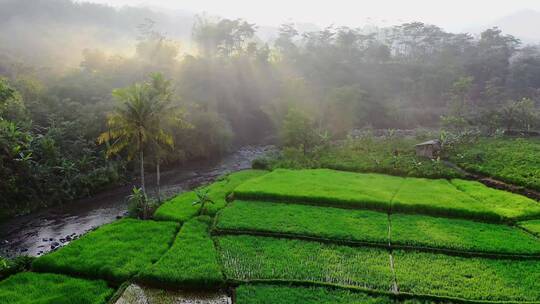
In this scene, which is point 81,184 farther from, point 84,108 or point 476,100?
point 476,100

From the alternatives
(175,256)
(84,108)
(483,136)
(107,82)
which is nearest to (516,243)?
(175,256)

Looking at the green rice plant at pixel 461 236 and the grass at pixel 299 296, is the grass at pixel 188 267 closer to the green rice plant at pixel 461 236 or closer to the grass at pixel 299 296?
the grass at pixel 299 296

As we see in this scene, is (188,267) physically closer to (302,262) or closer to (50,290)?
(302,262)

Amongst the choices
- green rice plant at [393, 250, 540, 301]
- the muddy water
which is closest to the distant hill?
the muddy water

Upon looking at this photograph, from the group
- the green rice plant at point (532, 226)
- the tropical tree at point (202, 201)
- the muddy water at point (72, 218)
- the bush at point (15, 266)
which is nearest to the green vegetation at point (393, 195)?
the green rice plant at point (532, 226)

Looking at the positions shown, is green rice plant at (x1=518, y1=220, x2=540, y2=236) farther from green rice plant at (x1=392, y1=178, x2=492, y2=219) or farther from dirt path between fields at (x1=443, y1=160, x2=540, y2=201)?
dirt path between fields at (x1=443, y1=160, x2=540, y2=201)

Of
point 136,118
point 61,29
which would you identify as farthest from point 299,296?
point 61,29
